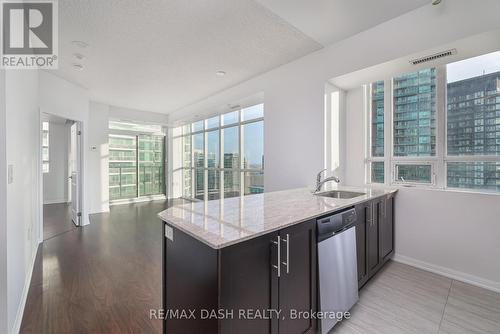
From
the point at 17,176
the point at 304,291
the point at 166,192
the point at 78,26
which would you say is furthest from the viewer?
the point at 166,192

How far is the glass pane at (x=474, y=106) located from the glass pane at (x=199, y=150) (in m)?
5.79

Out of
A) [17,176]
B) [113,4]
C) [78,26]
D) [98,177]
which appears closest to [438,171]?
[113,4]

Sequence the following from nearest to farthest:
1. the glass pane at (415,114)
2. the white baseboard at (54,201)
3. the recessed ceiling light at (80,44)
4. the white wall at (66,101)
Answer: the glass pane at (415,114) < the recessed ceiling light at (80,44) < the white wall at (66,101) < the white baseboard at (54,201)

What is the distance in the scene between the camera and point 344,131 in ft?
11.7

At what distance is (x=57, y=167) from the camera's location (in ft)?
22.8

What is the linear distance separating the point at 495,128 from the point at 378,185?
1346mm

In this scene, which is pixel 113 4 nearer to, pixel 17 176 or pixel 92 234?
pixel 17 176

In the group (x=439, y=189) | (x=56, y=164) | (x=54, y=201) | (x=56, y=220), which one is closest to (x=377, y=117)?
(x=439, y=189)

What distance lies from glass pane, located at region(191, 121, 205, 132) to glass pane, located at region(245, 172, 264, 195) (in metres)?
2.61

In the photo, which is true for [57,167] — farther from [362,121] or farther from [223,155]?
[362,121]

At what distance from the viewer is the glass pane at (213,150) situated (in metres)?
6.34

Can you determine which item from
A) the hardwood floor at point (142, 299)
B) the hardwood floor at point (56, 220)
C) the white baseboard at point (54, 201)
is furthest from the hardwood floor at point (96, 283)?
the white baseboard at point (54, 201)

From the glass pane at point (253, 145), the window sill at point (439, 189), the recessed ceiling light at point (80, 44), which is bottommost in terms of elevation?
the window sill at point (439, 189)

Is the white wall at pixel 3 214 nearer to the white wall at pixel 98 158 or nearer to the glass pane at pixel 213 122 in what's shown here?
the white wall at pixel 98 158
